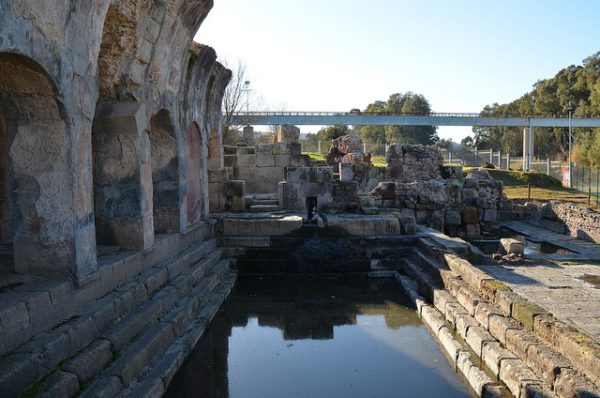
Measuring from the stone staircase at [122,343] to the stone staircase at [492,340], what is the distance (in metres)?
2.86

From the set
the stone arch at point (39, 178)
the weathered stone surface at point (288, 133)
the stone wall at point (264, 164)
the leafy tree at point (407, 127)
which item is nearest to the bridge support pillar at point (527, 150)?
the leafy tree at point (407, 127)

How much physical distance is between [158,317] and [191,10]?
4.55 m

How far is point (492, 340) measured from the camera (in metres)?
4.98

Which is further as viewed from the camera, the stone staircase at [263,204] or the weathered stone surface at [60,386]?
the stone staircase at [263,204]

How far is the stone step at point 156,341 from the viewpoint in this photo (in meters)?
3.97

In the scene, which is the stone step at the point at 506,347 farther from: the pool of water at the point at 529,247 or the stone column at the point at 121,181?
the pool of water at the point at 529,247

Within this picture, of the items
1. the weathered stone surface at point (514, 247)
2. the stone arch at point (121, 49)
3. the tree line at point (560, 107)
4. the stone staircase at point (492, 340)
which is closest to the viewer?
the stone staircase at point (492, 340)

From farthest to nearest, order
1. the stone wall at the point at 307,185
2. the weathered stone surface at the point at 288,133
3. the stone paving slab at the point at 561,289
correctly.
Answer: the weathered stone surface at the point at 288,133
the stone wall at the point at 307,185
the stone paving slab at the point at 561,289

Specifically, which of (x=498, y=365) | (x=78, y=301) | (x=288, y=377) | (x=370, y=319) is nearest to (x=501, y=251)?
(x=370, y=319)

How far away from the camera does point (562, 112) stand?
4666 centimetres

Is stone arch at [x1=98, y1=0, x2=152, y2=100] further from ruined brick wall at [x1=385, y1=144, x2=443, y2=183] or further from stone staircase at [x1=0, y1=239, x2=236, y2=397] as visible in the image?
ruined brick wall at [x1=385, y1=144, x2=443, y2=183]

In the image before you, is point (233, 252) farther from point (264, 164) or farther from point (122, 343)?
point (264, 164)

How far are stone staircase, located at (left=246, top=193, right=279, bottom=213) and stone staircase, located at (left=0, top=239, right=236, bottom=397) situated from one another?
408cm

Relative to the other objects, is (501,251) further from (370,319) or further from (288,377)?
(288,377)
